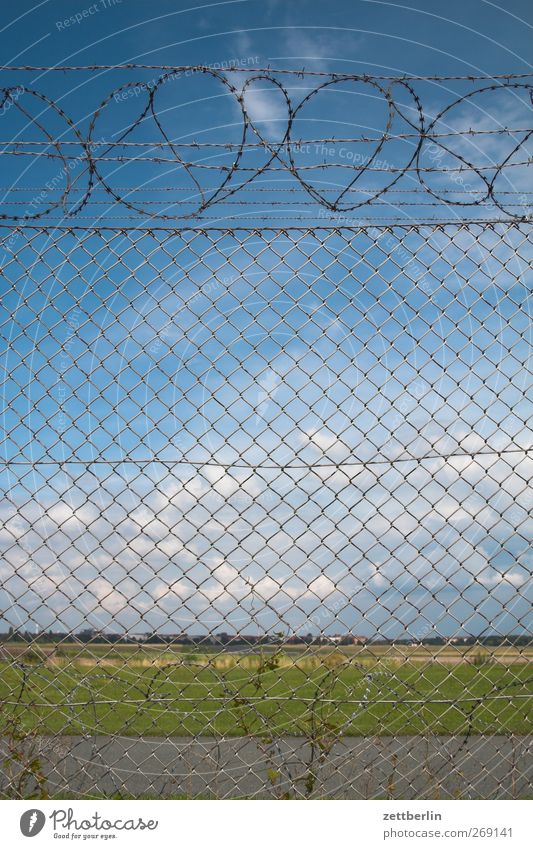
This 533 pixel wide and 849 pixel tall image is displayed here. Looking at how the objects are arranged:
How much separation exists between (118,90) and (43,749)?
2.85 m

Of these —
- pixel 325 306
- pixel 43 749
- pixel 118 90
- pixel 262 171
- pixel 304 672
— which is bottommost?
pixel 43 749

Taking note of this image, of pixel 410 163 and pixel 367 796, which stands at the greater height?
pixel 410 163

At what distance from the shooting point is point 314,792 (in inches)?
123

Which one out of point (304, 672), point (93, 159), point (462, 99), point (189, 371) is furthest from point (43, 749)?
point (462, 99)

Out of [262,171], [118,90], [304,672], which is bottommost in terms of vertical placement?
[304,672]

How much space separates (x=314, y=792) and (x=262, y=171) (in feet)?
8.71

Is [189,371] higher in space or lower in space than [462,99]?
lower

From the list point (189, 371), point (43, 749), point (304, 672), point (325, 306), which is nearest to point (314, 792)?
point (304, 672)

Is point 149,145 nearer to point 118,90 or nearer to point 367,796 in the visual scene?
point 118,90
